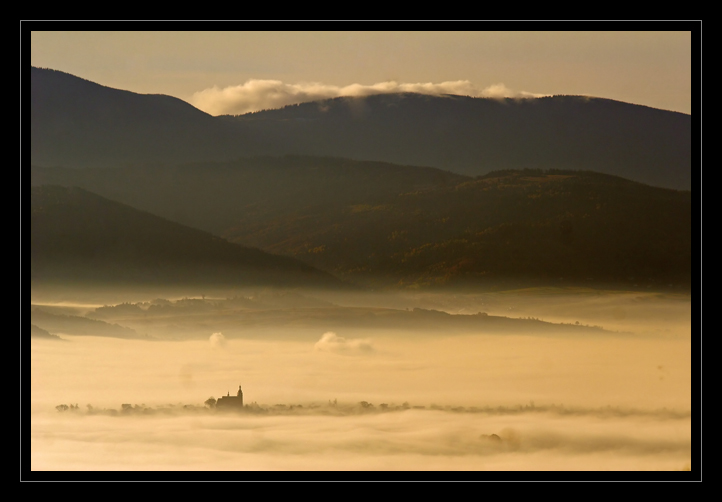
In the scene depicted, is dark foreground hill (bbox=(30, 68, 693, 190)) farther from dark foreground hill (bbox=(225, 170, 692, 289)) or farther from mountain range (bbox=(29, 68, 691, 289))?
dark foreground hill (bbox=(225, 170, 692, 289))

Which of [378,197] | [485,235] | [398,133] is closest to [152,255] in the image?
[378,197]

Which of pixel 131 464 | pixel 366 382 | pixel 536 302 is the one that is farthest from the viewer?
pixel 536 302

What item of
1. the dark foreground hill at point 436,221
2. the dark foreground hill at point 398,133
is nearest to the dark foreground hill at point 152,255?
the dark foreground hill at point 436,221

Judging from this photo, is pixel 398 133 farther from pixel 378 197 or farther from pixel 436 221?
pixel 436 221

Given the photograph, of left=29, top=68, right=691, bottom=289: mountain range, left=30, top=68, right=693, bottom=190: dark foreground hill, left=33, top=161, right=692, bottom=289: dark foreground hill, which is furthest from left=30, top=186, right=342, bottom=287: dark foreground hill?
left=30, top=68, right=693, bottom=190: dark foreground hill
